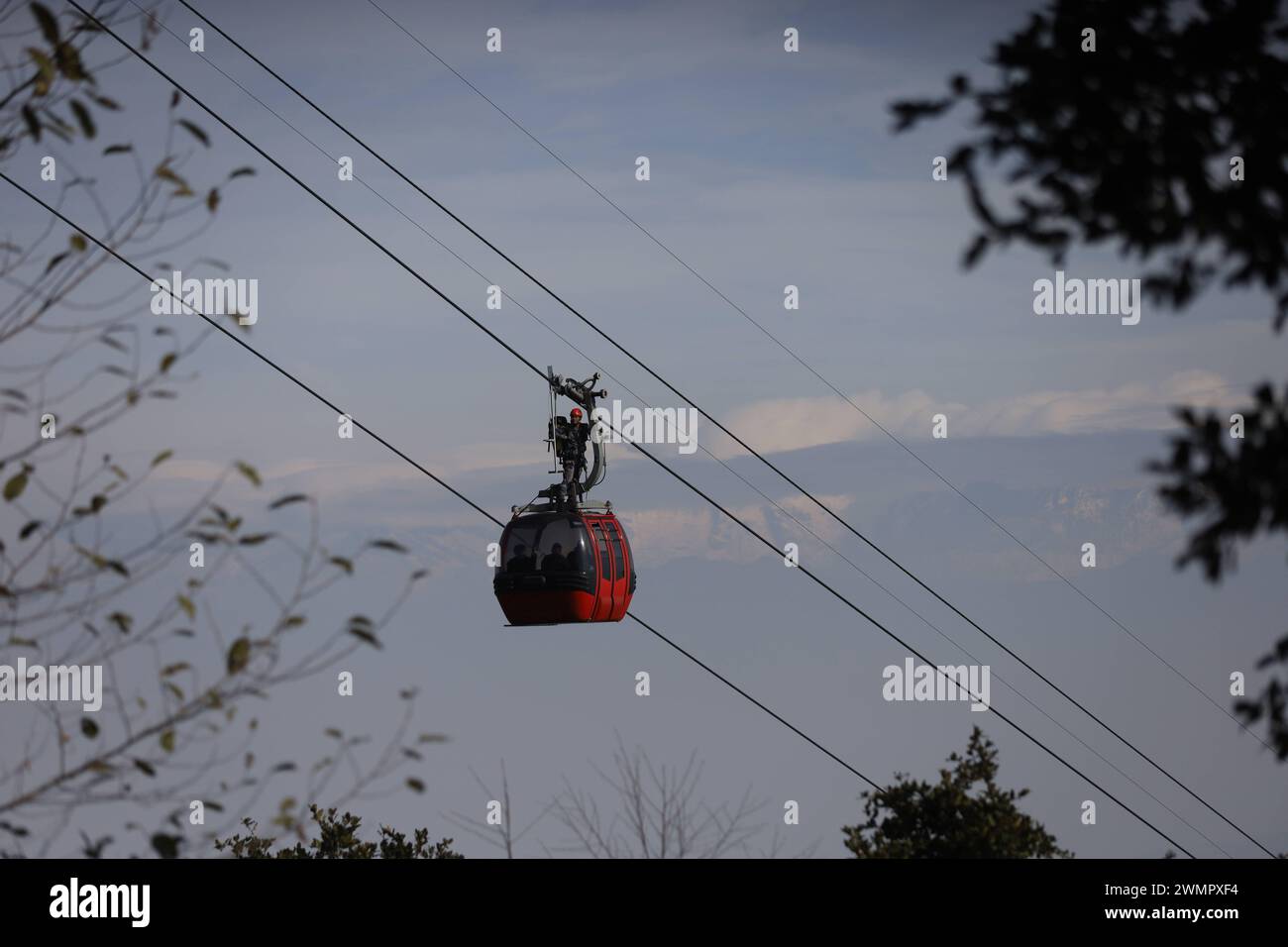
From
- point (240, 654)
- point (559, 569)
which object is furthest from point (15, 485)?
point (559, 569)

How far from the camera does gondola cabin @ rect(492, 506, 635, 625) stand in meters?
26.8

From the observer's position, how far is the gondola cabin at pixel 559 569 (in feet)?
88.0

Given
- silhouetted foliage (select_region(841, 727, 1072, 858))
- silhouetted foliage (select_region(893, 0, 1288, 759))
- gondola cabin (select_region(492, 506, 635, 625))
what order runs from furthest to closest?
gondola cabin (select_region(492, 506, 635, 625)) < silhouetted foliage (select_region(841, 727, 1072, 858)) < silhouetted foliage (select_region(893, 0, 1288, 759))

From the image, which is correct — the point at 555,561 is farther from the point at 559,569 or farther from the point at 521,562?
the point at 521,562

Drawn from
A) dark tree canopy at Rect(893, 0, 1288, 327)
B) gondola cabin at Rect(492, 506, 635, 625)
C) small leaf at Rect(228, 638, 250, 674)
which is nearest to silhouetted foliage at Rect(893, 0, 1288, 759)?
dark tree canopy at Rect(893, 0, 1288, 327)

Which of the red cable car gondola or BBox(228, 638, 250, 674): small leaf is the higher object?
the red cable car gondola

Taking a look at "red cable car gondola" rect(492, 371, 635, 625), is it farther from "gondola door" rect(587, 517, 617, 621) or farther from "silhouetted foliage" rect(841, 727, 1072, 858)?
"silhouetted foliage" rect(841, 727, 1072, 858)

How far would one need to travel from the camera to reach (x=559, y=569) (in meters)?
26.8

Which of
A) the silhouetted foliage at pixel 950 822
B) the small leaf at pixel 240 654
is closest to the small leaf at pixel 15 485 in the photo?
the small leaf at pixel 240 654

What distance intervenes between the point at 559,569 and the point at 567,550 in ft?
1.26
